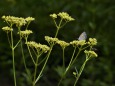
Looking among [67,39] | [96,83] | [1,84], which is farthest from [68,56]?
[1,84]

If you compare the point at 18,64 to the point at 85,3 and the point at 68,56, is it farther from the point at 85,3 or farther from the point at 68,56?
the point at 85,3

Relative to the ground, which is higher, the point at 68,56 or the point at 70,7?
the point at 70,7

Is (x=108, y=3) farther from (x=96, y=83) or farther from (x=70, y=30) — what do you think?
(x=96, y=83)

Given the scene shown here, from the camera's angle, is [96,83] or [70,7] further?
[70,7]

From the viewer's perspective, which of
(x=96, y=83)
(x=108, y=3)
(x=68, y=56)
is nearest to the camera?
(x=96, y=83)

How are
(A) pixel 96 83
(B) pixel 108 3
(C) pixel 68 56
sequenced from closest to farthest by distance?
(A) pixel 96 83, (C) pixel 68 56, (B) pixel 108 3

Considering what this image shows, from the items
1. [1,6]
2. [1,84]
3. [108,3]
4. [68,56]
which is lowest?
[1,84]
